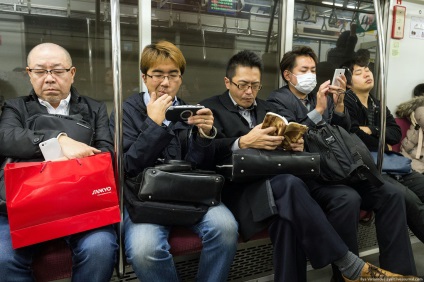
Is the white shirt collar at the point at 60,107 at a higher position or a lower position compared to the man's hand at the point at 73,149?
higher

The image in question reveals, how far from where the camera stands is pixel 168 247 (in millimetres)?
1806

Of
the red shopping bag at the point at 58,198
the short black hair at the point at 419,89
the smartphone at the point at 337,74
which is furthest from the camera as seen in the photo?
the short black hair at the point at 419,89

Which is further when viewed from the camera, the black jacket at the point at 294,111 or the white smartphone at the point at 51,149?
the black jacket at the point at 294,111

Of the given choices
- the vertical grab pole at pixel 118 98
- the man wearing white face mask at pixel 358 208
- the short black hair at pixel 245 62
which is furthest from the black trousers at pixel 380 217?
the vertical grab pole at pixel 118 98

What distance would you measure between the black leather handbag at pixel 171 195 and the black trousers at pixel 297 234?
409 millimetres

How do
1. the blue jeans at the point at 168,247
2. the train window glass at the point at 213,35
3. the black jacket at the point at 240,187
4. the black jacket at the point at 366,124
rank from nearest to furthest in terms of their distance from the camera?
the blue jeans at the point at 168,247
the black jacket at the point at 240,187
the black jacket at the point at 366,124
the train window glass at the point at 213,35

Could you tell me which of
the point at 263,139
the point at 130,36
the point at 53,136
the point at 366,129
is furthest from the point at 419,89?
the point at 53,136

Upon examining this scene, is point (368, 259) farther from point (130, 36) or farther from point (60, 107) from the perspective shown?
point (130, 36)

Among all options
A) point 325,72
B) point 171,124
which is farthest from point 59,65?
point 325,72

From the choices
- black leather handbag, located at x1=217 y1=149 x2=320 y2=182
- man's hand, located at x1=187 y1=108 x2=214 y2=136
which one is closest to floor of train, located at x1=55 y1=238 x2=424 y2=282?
black leather handbag, located at x1=217 y1=149 x2=320 y2=182

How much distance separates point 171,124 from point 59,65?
0.80 meters

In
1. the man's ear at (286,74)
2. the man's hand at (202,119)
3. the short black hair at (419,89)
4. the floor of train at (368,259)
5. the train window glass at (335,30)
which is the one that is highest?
the train window glass at (335,30)

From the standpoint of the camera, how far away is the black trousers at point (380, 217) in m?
2.14

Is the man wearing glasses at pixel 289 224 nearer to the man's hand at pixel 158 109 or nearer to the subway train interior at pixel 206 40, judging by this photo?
the subway train interior at pixel 206 40
